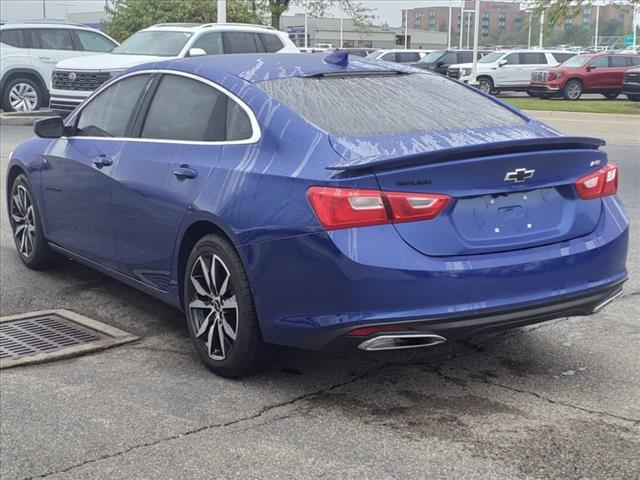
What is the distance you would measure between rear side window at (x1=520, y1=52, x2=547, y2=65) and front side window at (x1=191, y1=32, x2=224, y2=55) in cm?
2236

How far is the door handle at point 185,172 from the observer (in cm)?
500

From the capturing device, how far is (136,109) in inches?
231

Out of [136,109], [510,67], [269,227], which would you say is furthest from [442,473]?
[510,67]

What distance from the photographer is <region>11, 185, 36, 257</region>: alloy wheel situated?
23.5 feet

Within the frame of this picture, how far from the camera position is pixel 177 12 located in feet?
119

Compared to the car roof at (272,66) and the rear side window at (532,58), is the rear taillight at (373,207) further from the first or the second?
the rear side window at (532,58)

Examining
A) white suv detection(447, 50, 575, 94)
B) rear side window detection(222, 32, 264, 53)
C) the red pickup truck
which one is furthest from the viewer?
white suv detection(447, 50, 575, 94)

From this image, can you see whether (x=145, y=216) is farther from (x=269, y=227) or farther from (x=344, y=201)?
(x=344, y=201)

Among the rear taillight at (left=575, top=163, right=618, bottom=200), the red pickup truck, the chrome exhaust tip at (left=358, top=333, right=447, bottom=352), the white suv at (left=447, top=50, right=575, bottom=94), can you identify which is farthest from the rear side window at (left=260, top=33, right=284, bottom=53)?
the white suv at (left=447, top=50, right=575, bottom=94)

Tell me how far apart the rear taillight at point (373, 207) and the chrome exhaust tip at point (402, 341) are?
492mm

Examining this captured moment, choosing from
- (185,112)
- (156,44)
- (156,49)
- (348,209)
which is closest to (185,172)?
(185,112)

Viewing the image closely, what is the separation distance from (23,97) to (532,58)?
22.0 metres

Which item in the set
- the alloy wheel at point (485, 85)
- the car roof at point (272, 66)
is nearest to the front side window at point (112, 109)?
the car roof at point (272, 66)

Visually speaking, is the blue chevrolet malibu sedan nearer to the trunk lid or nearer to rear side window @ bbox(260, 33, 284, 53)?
the trunk lid
